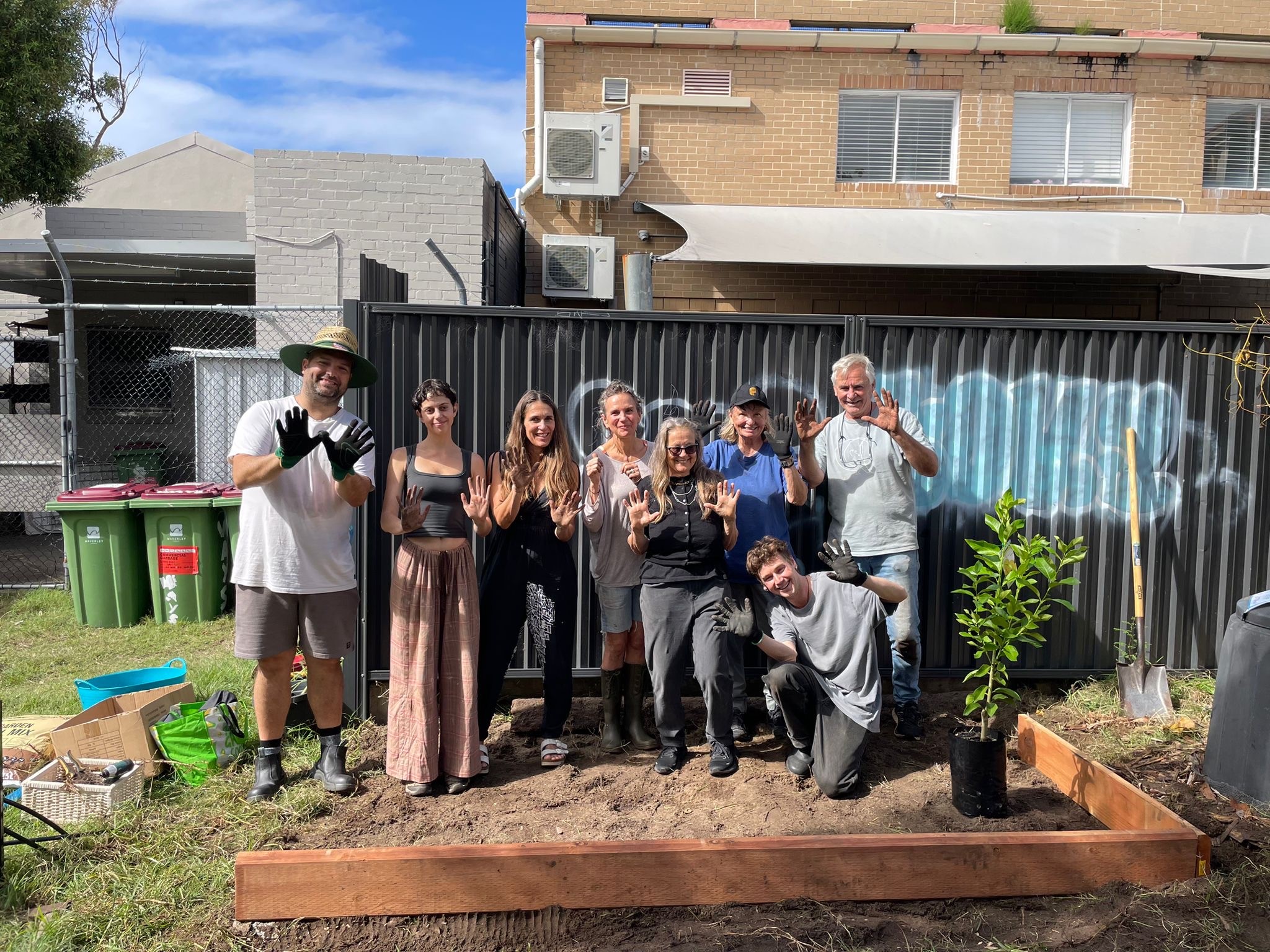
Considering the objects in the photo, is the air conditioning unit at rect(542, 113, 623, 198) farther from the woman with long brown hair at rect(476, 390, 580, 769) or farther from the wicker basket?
the wicker basket

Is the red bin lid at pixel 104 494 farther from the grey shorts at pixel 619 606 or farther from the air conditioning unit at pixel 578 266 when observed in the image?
the air conditioning unit at pixel 578 266

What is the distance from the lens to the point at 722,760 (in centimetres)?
429

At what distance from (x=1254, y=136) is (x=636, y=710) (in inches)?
467

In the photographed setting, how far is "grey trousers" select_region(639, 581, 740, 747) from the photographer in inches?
167

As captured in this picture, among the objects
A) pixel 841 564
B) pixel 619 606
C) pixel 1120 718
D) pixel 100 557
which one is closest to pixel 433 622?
pixel 619 606

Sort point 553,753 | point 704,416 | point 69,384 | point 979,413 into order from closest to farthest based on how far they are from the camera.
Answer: point 553,753 → point 704,416 → point 979,413 → point 69,384

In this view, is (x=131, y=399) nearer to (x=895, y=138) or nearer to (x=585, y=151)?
(x=585, y=151)

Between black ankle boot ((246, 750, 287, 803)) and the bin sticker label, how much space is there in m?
3.46

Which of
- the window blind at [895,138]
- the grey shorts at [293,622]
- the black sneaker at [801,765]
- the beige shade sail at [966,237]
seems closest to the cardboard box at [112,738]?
the grey shorts at [293,622]

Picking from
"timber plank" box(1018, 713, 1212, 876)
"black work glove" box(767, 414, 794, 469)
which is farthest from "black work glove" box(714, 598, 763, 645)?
"timber plank" box(1018, 713, 1212, 876)

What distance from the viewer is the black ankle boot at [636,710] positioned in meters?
4.63

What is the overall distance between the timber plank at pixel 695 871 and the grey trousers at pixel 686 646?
1.02 m

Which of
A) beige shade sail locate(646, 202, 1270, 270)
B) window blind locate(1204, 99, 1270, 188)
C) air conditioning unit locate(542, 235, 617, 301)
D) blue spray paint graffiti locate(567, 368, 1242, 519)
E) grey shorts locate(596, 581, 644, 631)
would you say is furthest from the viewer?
window blind locate(1204, 99, 1270, 188)

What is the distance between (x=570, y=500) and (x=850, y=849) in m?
1.91
